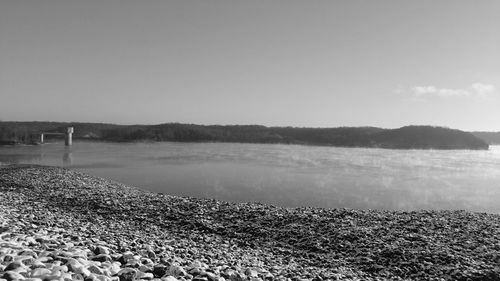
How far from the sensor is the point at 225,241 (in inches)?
541

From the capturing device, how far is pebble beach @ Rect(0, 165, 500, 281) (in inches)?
313

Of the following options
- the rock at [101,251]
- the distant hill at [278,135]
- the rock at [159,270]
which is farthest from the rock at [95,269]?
the distant hill at [278,135]

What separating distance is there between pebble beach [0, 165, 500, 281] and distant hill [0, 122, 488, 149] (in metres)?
140

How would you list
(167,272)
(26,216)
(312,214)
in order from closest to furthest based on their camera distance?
(167,272) < (26,216) < (312,214)

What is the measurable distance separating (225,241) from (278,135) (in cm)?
16499

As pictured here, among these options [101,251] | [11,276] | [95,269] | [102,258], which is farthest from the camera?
[101,251]

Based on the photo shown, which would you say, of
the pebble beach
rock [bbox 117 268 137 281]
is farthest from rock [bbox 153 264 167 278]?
rock [bbox 117 268 137 281]

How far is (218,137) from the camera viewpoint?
179125 millimetres

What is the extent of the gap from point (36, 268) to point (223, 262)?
187 inches

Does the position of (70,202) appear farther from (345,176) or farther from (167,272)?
(345,176)

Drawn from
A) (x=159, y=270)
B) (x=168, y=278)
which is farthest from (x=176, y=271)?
(x=168, y=278)

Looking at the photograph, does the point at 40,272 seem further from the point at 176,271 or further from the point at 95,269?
the point at 176,271

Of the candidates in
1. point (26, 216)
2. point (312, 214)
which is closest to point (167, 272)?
point (26, 216)

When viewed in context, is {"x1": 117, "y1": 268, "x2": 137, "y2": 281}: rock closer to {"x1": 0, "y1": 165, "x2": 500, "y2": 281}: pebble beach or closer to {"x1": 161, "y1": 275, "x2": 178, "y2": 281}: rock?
{"x1": 0, "y1": 165, "x2": 500, "y2": 281}: pebble beach
